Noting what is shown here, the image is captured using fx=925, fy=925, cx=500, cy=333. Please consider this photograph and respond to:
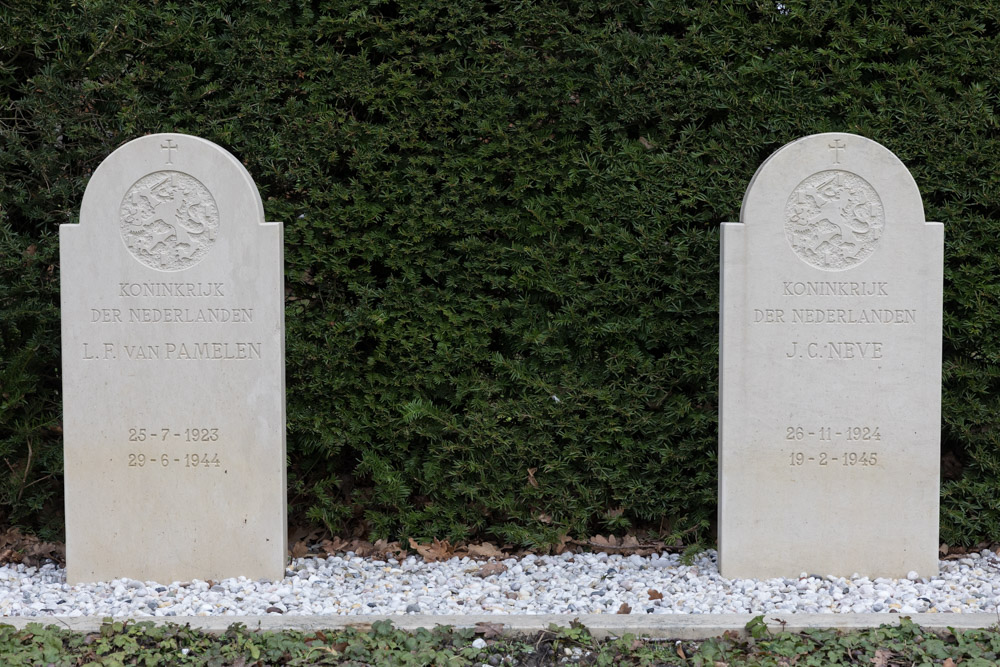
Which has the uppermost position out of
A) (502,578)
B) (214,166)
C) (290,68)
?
(290,68)

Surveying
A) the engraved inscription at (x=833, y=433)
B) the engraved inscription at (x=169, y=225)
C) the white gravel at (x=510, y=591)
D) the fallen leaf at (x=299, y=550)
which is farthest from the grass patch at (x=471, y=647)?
the engraved inscription at (x=169, y=225)

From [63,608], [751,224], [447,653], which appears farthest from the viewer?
[751,224]

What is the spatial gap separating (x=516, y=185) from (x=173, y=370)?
1827 millimetres

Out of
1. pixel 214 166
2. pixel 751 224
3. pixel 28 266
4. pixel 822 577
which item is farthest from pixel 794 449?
pixel 28 266

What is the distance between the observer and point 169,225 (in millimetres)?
4066

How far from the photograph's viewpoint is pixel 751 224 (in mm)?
4090

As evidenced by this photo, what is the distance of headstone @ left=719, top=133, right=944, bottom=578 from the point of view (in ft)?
13.4

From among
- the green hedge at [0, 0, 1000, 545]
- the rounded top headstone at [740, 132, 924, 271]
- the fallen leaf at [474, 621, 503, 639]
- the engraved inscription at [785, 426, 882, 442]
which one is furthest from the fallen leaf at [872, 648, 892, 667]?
the rounded top headstone at [740, 132, 924, 271]

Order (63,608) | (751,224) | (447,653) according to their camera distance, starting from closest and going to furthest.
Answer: (447,653) → (63,608) → (751,224)

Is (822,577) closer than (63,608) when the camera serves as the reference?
No

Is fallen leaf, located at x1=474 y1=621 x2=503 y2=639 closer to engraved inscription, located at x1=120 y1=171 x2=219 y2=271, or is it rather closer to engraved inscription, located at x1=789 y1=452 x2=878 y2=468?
engraved inscription, located at x1=789 y1=452 x2=878 y2=468

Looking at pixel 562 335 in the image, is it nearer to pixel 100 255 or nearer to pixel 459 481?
pixel 459 481

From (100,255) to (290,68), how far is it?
4.21 feet

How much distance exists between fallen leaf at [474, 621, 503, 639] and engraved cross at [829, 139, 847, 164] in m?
2.46
